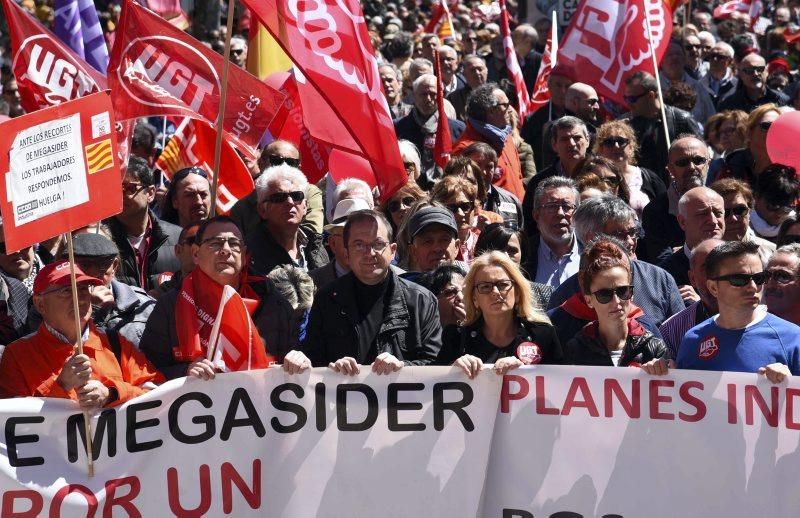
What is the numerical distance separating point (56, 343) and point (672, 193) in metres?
4.54

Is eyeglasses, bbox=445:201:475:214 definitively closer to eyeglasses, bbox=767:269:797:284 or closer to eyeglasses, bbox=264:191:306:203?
eyeglasses, bbox=264:191:306:203

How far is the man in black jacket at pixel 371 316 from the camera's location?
6.49m

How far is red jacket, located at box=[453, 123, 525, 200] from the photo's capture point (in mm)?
10477

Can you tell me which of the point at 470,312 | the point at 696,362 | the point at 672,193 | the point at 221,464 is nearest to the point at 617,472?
the point at 696,362

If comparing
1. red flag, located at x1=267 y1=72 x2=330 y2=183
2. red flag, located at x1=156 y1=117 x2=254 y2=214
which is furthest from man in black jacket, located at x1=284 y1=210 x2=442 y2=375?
red flag, located at x1=156 y1=117 x2=254 y2=214

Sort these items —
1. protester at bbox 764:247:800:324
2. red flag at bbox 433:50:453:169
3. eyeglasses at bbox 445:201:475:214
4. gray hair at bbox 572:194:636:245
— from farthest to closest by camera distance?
red flag at bbox 433:50:453:169, eyeglasses at bbox 445:201:475:214, gray hair at bbox 572:194:636:245, protester at bbox 764:247:800:324

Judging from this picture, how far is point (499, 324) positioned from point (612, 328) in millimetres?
457

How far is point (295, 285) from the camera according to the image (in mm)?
7332

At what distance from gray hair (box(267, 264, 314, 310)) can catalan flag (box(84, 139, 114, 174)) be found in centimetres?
149

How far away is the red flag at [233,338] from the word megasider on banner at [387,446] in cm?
19

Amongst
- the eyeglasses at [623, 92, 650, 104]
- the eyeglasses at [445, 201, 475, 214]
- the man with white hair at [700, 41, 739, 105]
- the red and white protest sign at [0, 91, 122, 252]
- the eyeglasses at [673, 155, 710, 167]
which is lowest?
the man with white hair at [700, 41, 739, 105]

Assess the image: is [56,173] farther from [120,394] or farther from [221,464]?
[221,464]

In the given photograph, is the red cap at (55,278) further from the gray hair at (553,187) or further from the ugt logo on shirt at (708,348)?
the gray hair at (553,187)

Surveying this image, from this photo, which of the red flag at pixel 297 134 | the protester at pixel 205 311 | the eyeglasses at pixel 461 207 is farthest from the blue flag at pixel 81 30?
the protester at pixel 205 311
